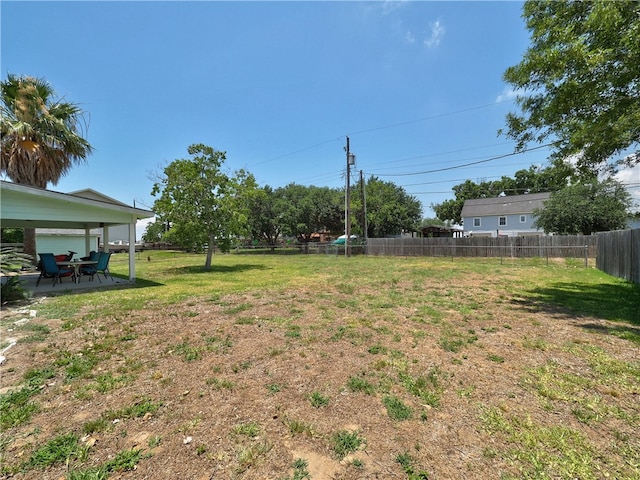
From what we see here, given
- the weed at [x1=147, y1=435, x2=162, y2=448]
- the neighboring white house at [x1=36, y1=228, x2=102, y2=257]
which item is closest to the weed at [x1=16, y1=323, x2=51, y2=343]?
the weed at [x1=147, y1=435, x2=162, y2=448]

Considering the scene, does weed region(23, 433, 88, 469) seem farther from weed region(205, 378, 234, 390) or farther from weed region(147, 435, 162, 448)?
weed region(205, 378, 234, 390)

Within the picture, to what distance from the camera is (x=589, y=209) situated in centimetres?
2259

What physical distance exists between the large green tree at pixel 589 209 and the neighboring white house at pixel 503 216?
5452mm

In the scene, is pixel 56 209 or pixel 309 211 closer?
pixel 56 209

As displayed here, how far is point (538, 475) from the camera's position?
1.75m

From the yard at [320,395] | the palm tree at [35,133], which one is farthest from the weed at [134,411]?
the palm tree at [35,133]

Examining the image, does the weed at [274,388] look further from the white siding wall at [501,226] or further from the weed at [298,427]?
the white siding wall at [501,226]

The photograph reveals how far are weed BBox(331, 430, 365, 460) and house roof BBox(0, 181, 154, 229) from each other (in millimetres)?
8374

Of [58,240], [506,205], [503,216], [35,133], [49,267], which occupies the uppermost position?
[35,133]

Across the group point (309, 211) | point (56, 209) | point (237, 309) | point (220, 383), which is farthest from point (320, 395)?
point (309, 211)

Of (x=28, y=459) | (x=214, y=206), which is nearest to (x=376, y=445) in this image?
(x=28, y=459)

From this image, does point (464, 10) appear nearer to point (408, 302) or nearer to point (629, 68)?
point (629, 68)

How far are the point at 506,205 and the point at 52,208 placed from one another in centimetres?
3686

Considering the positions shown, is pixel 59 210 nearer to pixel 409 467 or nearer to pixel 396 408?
pixel 396 408
